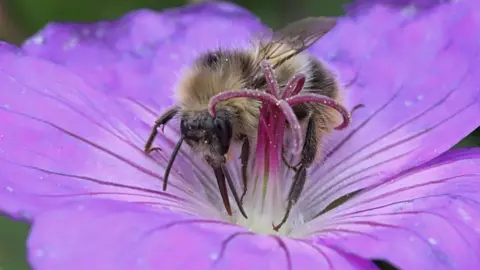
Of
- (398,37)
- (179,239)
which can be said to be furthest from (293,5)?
(179,239)

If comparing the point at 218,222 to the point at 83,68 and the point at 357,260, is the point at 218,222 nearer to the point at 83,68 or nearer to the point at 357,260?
the point at 357,260

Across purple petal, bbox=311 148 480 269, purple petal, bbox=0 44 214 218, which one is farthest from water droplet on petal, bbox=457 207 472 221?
purple petal, bbox=0 44 214 218

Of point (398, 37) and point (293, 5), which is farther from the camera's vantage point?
point (293, 5)

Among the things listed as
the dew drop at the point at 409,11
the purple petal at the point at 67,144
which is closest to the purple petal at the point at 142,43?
the purple petal at the point at 67,144

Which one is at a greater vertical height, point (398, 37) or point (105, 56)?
point (398, 37)

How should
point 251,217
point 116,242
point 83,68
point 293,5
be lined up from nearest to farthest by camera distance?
1. point 116,242
2. point 251,217
3. point 83,68
4. point 293,5

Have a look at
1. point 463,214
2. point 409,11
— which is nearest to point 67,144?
point 463,214
